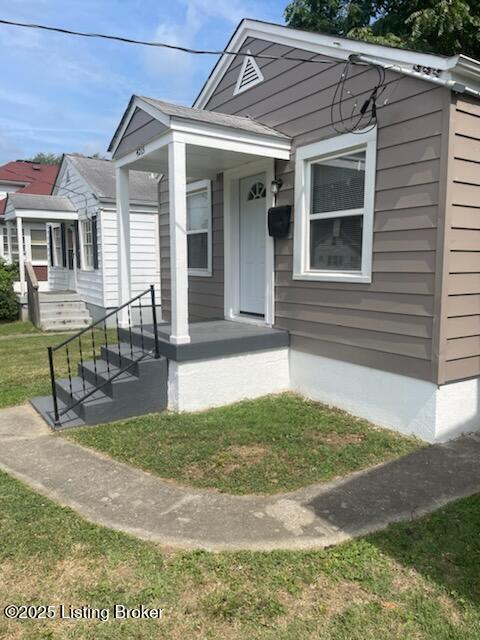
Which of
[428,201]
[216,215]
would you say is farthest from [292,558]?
[216,215]

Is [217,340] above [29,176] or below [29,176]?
below

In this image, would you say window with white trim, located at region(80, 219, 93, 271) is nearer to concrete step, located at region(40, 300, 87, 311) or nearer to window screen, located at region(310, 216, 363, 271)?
concrete step, located at region(40, 300, 87, 311)

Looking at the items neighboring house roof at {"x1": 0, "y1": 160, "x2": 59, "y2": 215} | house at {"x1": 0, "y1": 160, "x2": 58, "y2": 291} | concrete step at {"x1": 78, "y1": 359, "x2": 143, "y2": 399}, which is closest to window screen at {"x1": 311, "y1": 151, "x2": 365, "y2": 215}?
concrete step at {"x1": 78, "y1": 359, "x2": 143, "y2": 399}

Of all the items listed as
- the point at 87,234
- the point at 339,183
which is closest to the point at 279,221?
the point at 339,183

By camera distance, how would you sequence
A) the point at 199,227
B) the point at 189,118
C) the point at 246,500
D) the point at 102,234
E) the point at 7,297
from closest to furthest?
1. the point at 246,500
2. the point at 189,118
3. the point at 199,227
4. the point at 102,234
5. the point at 7,297

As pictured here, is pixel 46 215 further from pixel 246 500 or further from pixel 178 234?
pixel 246 500

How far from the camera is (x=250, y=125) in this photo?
563cm

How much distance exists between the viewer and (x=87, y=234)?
489 inches

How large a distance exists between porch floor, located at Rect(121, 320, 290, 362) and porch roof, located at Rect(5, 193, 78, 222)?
7649 millimetres

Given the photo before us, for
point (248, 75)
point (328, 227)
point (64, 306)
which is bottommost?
point (64, 306)

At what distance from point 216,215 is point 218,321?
1.57m

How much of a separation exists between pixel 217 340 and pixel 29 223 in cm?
1205

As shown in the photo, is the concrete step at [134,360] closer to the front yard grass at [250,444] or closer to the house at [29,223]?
the front yard grass at [250,444]

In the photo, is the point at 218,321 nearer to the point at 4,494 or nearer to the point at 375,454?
the point at 375,454
